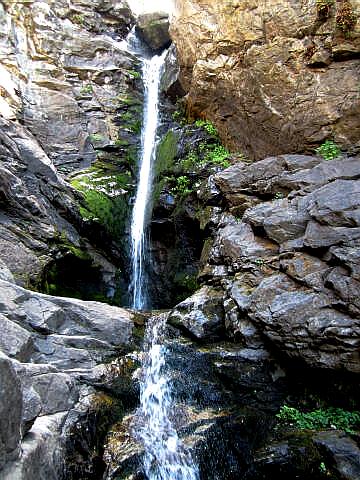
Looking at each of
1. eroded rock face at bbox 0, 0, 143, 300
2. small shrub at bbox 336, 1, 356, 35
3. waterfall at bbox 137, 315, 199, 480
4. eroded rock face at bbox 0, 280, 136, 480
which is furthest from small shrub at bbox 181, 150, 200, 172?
waterfall at bbox 137, 315, 199, 480

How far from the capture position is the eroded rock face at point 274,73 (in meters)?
10.2

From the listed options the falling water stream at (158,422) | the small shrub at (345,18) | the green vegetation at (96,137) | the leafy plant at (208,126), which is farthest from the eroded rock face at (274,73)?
the falling water stream at (158,422)

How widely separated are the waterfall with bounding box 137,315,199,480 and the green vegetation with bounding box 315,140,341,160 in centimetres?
626

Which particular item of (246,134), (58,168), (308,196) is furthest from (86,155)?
(308,196)

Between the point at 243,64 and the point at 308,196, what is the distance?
586 centimetres

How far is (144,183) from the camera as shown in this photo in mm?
13695

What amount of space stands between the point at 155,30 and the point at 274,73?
9935 mm

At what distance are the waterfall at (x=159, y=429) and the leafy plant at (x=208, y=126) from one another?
768 cm

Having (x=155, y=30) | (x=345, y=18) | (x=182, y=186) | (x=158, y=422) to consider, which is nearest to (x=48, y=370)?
(x=158, y=422)

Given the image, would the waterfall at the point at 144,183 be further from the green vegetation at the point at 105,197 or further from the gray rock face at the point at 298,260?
the gray rock face at the point at 298,260

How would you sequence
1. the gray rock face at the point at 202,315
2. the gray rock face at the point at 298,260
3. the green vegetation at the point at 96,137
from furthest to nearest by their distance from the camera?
1. the green vegetation at the point at 96,137
2. the gray rock face at the point at 202,315
3. the gray rock face at the point at 298,260

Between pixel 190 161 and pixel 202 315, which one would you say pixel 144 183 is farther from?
pixel 202 315

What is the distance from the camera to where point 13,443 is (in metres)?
3.03

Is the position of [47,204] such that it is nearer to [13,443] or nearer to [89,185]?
[89,185]
